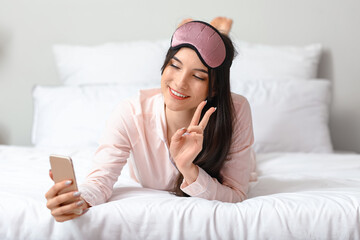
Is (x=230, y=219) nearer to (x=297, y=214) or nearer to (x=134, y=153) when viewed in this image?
(x=297, y=214)

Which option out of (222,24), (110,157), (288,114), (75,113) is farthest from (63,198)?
(288,114)

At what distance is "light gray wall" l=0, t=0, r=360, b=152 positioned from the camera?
276cm

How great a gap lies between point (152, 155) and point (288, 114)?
976 mm

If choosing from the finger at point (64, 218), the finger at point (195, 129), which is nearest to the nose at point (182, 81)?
the finger at point (195, 129)

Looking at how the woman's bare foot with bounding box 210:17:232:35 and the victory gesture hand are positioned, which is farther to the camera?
the woman's bare foot with bounding box 210:17:232:35

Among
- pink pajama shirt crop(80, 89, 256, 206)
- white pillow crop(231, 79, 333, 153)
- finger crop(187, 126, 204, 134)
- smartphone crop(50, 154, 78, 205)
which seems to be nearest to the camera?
smartphone crop(50, 154, 78, 205)

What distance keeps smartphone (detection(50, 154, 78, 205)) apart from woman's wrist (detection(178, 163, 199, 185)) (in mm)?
330

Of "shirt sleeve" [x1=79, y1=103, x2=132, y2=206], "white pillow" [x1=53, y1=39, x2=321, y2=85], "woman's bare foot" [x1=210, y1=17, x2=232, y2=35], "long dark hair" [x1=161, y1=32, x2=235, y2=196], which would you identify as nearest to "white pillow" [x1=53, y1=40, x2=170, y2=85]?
"white pillow" [x1=53, y1=39, x2=321, y2=85]

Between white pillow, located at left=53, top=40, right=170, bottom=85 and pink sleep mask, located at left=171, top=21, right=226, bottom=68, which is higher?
pink sleep mask, located at left=171, top=21, right=226, bottom=68

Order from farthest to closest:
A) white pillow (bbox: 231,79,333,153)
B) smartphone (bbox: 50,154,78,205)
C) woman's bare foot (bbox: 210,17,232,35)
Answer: white pillow (bbox: 231,79,333,153), woman's bare foot (bbox: 210,17,232,35), smartphone (bbox: 50,154,78,205)

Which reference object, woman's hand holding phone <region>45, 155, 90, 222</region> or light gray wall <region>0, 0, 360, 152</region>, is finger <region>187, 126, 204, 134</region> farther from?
light gray wall <region>0, 0, 360, 152</region>

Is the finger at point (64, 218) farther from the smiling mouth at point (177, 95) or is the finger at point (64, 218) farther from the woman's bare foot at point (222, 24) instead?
the woman's bare foot at point (222, 24)

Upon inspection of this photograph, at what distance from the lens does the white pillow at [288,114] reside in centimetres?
226

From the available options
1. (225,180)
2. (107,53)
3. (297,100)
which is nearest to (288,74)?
(297,100)
